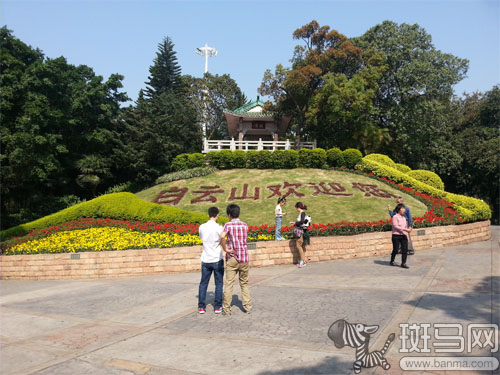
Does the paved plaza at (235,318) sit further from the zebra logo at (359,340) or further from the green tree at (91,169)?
the green tree at (91,169)

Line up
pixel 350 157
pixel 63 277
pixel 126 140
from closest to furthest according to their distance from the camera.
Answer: pixel 63 277, pixel 350 157, pixel 126 140

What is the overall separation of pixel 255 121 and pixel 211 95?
41.9 feet

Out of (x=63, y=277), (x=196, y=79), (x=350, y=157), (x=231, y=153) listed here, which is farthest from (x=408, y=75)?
(x=63, y=277)

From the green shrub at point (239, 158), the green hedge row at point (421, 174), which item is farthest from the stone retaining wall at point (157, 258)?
the green shrub at point (239, 158)

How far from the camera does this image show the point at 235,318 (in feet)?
19.7

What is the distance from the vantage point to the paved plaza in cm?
430

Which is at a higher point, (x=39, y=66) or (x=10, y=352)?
(x=39, y=66)

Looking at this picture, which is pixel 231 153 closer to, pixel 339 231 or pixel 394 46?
pixel 339 231

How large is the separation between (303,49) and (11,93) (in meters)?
→ 22.6

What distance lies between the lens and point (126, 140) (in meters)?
29.6

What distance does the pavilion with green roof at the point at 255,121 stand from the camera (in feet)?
105

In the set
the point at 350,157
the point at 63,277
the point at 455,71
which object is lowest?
the point at 63,277

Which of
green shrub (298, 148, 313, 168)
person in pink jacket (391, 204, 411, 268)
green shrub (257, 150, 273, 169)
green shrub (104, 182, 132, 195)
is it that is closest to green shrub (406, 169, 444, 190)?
green shrub (298, 148, 313, 168)

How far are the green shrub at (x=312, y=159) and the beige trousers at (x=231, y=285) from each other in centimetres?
1813
